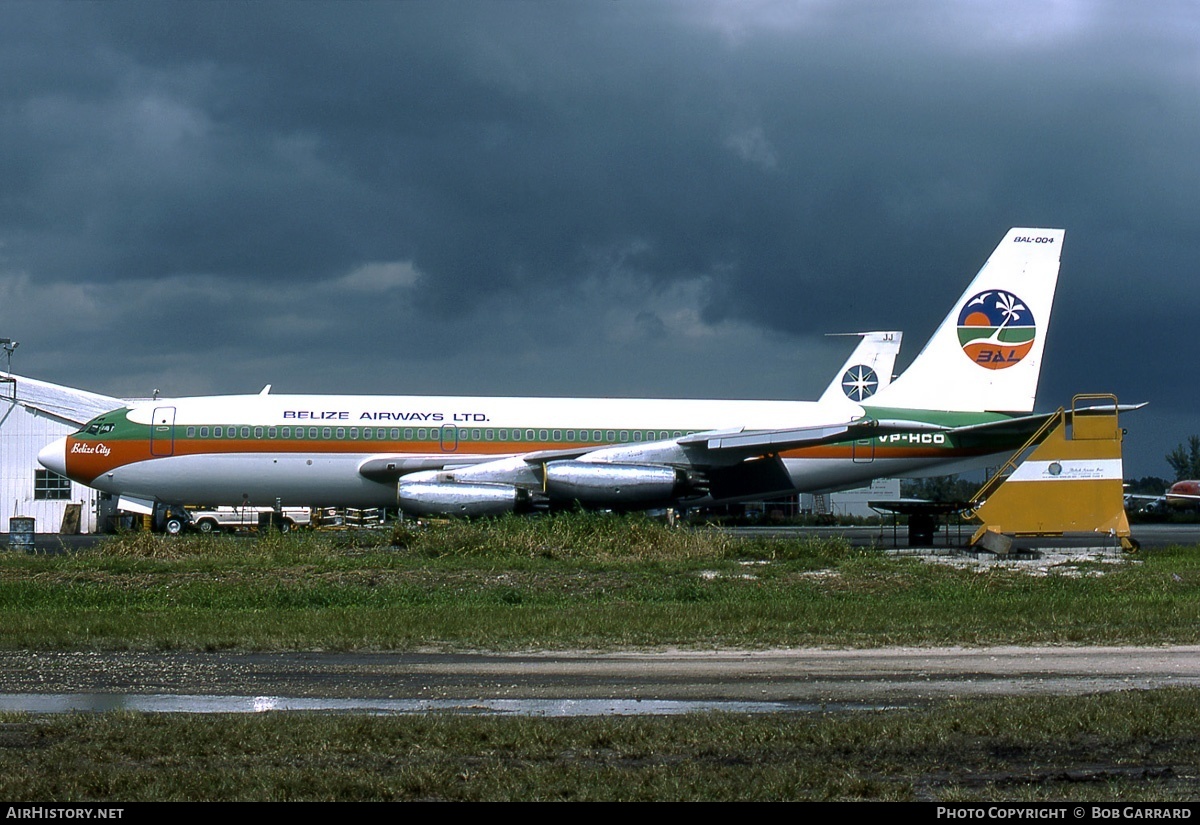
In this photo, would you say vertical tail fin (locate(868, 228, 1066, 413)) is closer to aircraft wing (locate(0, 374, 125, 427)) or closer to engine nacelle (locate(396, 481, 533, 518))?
engine nacelle (locate(396, 481, 533, 518))

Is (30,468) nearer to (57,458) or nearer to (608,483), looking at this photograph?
(57,458)

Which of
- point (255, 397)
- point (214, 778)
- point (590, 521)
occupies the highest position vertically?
point (255, 397)

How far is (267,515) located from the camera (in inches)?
1757

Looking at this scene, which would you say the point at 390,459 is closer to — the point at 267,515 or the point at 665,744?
the point at 267,515

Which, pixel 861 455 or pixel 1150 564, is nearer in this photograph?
pixel 1150 564

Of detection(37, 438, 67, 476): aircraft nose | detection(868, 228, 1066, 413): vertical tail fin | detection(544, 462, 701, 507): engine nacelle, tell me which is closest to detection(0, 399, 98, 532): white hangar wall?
detection(37, 438, 67, 476): aircraft nose

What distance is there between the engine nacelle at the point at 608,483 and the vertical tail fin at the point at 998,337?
315 inches

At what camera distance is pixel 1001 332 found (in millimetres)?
32531

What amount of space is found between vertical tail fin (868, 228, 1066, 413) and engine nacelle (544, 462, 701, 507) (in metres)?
8.00

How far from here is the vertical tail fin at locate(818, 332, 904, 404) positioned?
45.8 meters

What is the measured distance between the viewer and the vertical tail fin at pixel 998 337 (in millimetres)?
32406

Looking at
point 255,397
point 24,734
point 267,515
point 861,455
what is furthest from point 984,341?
point 24,734

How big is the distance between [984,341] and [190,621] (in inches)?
940

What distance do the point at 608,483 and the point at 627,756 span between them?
21.8 metres
